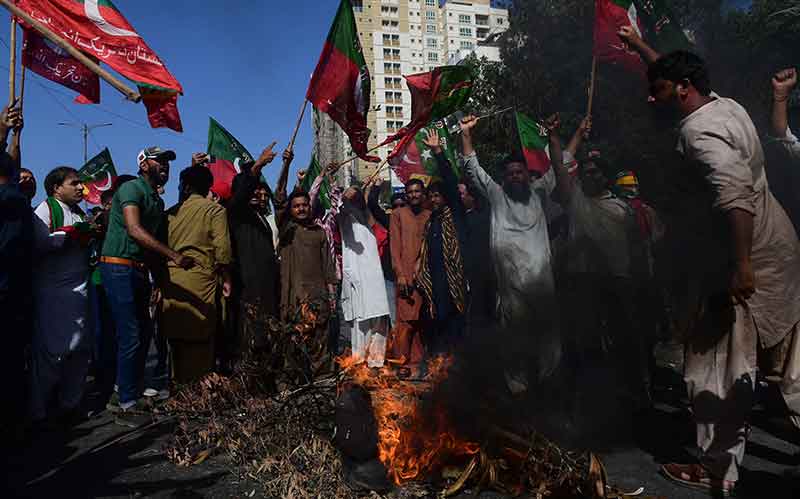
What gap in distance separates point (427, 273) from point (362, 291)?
29.5 inches

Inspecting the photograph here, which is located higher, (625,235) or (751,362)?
(625,235)

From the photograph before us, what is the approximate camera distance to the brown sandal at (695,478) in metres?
2.82

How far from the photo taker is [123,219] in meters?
4.55

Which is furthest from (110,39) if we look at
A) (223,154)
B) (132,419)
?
(132,419)

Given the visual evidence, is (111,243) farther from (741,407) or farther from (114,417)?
(741,407)

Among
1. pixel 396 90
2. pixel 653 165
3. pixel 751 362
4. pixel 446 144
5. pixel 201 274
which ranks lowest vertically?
pixel 751 362

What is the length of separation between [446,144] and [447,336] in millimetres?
3639

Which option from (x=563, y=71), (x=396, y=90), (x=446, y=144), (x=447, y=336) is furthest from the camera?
(x=396, y=90)

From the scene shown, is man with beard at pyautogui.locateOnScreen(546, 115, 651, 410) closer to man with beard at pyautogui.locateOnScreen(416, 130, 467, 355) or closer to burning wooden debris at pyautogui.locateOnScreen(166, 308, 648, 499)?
man with beard at pyautogui.locateOnScreen(416, 130, 467, 355)

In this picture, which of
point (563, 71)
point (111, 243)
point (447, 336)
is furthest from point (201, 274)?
point (563, 71)

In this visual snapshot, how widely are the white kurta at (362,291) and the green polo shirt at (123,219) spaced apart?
2164 millimetres

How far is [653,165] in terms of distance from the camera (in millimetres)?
5617

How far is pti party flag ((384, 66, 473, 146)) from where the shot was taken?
6.21 metres

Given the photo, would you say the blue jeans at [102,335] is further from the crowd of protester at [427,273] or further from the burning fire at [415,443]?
the burning fire at [415,443]
